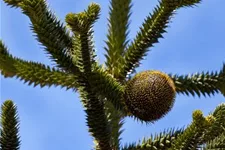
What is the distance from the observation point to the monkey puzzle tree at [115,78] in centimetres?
613

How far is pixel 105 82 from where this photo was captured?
6512 mm

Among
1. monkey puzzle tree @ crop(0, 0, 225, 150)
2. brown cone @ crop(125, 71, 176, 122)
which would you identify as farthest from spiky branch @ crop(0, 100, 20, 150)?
brown cone @ crop(125, 71, 176, 122)

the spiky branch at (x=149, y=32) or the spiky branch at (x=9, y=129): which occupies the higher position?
the spiky branch at (x=149, y=32)

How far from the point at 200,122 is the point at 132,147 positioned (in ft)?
3.45

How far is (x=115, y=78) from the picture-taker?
22.7 feet

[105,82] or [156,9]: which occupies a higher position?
[156,9]

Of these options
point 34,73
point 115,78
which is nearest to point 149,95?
point 115,78

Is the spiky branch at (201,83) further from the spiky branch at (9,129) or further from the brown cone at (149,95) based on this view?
the spiky branch at (9,129)

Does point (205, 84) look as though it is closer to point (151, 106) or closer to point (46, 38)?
point (151, 106)

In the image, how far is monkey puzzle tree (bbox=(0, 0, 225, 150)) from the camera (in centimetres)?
613

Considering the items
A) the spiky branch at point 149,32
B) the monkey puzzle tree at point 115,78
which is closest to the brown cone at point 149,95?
the monkey puzzle tree at point 115,78

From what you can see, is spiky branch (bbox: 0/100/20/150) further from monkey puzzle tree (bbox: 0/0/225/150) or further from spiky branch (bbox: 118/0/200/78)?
spiky branch (bbox: 118/0/200/78)

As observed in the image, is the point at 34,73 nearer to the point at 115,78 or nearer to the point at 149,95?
the point at 115,78

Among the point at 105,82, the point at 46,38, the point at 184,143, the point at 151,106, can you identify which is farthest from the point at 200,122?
the point at 46,38
